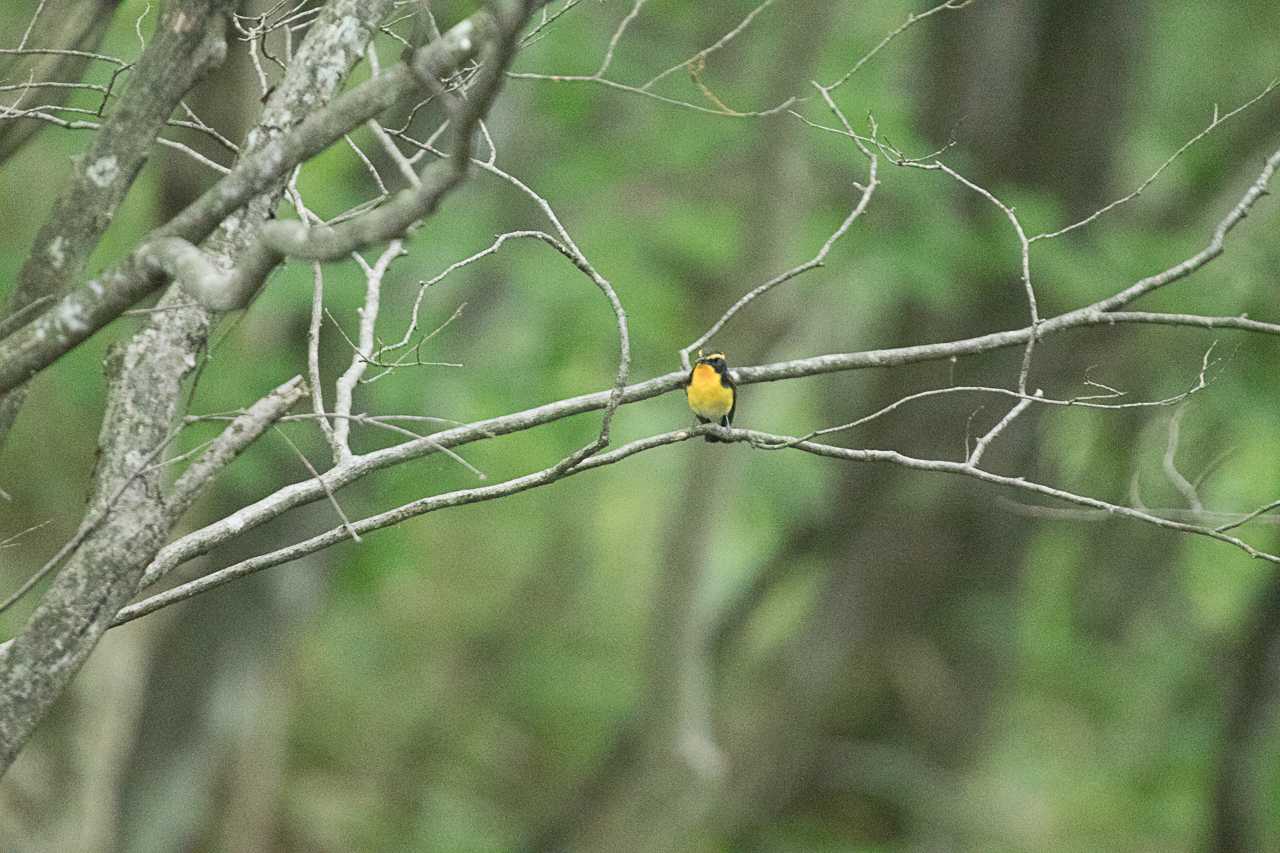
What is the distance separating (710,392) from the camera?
3.81m

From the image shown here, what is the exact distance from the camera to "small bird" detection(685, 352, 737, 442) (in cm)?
373

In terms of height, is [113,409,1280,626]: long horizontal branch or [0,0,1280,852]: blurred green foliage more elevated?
[0,0,1280,852]: blurred green foliage

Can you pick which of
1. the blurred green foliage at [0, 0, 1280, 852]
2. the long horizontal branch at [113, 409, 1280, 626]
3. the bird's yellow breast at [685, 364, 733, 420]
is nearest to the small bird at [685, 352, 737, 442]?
the bird's yellow breast at [685, 364, 733, 420]

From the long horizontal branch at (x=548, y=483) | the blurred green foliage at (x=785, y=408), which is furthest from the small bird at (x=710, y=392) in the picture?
the blurred green foliage at (x=785, y=408)

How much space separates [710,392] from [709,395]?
2cm

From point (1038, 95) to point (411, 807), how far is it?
807 cm

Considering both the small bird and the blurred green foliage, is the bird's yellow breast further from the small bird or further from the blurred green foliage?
the blurred green foliage

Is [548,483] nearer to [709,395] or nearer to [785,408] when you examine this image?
[709,395]

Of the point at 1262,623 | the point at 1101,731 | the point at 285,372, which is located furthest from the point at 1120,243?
the point at 1101,731

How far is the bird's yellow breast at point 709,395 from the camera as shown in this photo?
3.73 metres

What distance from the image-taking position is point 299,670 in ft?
42.4

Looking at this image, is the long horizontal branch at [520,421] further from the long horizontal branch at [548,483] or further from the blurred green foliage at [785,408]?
the blurred green foliage at [785,408]

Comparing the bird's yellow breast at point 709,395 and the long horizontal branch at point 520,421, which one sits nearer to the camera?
the long horizontal branch at point 520,421

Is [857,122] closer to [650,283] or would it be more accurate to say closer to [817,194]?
[650,283]
